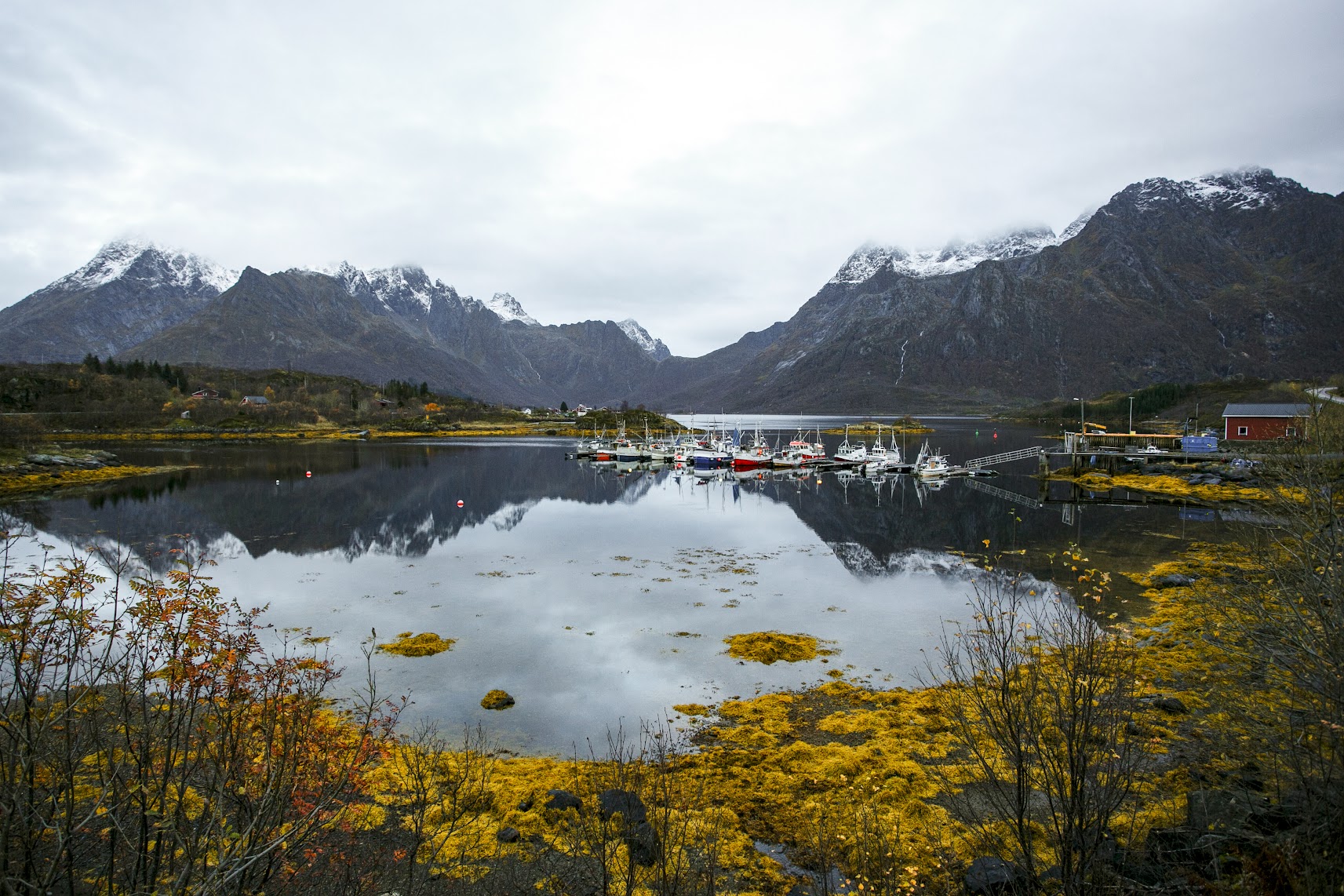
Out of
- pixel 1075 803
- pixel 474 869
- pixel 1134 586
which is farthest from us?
pixel 1134 586

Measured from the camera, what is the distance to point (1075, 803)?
641 centimetres

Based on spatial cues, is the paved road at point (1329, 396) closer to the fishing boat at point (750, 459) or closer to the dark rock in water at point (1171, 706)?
the dark rock in water at point (1171, 706)

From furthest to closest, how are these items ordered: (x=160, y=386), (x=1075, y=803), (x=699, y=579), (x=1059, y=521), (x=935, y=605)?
1. (x=160, y=386)
2. (x=1059, y=521)
3. (x=699, y=579)
4. (x=935, y=605)
5. (x=1075, y=803)

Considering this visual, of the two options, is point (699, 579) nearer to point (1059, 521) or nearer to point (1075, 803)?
point (1075, 803)

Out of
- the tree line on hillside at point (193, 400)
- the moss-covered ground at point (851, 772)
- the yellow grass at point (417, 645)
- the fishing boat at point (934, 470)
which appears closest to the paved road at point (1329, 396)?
the moss-covered ground at point (851, 772)

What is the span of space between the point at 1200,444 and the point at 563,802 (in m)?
74.5

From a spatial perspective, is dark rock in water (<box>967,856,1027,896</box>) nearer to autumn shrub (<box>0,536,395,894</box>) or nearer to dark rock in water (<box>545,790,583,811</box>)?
dark rock in water (<box>545,790,583,811</box>)

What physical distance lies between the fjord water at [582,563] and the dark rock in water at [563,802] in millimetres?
2237

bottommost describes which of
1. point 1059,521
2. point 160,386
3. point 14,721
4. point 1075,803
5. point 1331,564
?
point 1059,521

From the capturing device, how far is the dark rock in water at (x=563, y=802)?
1034cm

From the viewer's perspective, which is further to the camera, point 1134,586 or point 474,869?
point 1134,586

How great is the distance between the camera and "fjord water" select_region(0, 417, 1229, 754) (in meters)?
16.6

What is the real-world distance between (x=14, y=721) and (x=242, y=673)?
4.00 meters

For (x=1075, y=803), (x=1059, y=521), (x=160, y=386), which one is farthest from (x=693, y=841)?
(x=160, y=386)
